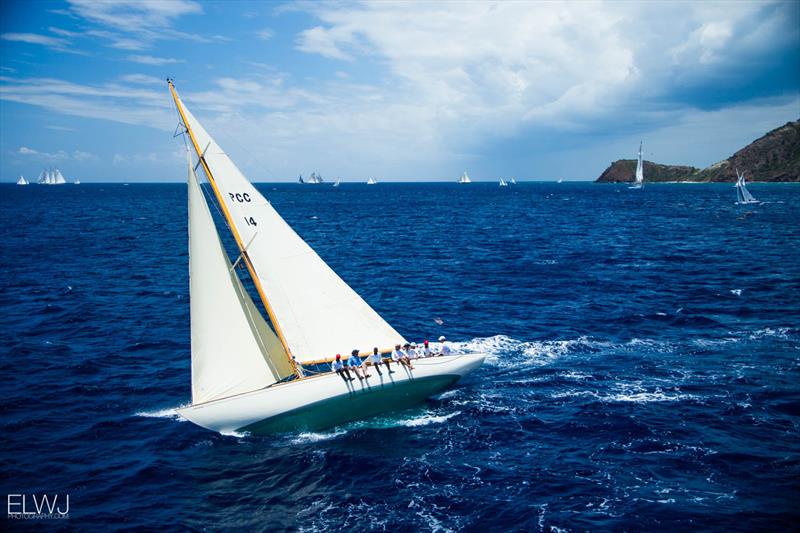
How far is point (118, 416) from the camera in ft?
82.2

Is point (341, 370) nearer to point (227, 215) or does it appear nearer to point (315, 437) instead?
point (315, 437)

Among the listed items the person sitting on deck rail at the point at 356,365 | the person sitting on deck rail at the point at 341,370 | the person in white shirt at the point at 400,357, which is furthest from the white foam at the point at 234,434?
the person in white shirt at the point at 400,357

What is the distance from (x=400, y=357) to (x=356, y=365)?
2.20 m

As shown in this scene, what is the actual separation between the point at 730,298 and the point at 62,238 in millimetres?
92613

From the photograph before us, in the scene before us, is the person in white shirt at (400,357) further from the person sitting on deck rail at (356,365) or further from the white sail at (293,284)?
the person sitting on deck rail at (356,365)

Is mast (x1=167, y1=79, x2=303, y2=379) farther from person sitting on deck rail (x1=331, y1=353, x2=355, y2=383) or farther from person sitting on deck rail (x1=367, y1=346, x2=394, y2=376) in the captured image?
person sitting on deck rail (x1=367, y1=346, x2=394, y2=376)

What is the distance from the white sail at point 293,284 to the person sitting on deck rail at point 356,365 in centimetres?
89

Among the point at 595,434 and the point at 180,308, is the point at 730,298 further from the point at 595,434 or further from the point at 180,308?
the point at 180,308

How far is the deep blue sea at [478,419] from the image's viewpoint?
1797 cm

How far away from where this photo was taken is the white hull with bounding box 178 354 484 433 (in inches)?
869

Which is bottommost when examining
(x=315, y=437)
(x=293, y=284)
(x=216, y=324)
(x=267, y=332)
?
(x=315, y=437)

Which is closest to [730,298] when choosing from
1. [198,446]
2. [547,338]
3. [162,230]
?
[547,338]

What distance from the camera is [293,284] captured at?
24578 millimetres

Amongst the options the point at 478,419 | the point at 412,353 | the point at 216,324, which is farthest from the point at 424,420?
the point at 216,324
